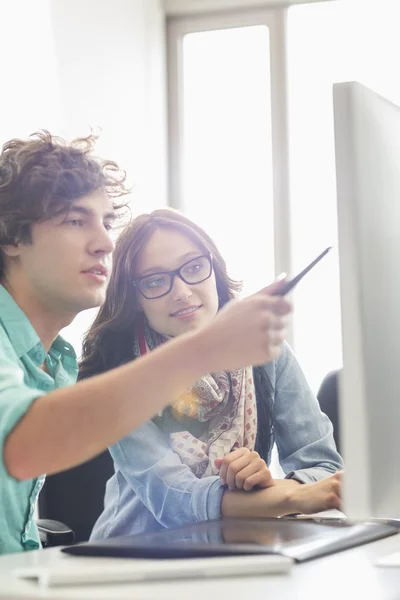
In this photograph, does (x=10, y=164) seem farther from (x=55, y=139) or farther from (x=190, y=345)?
(x=190, y=345)

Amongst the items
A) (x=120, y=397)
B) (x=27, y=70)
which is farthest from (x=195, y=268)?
(x=27, y=70)

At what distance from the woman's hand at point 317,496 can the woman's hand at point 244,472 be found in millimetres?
45

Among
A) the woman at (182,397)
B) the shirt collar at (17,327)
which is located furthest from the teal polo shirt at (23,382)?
the woman at (182,397)

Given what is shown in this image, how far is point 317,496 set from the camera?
1114mm

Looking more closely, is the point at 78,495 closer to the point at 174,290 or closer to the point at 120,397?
the point at 174,290

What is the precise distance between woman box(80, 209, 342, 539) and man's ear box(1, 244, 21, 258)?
296mm

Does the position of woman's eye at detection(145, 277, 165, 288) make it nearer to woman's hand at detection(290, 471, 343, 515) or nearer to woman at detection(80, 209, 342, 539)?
woman at detection(80, 209, 342, 539)

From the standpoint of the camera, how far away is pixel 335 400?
174 centimetres

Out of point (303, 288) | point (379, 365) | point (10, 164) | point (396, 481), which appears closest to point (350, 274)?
point (379, 365)

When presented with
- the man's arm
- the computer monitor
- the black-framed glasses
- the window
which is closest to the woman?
the black-framed glasses

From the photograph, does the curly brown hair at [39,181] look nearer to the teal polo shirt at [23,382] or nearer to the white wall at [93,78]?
the teal polo shirt at [23,382]

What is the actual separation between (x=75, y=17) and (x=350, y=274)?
226 centimetres

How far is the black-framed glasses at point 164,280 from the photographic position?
1496 mm

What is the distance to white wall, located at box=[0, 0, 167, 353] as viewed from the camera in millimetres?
2207
